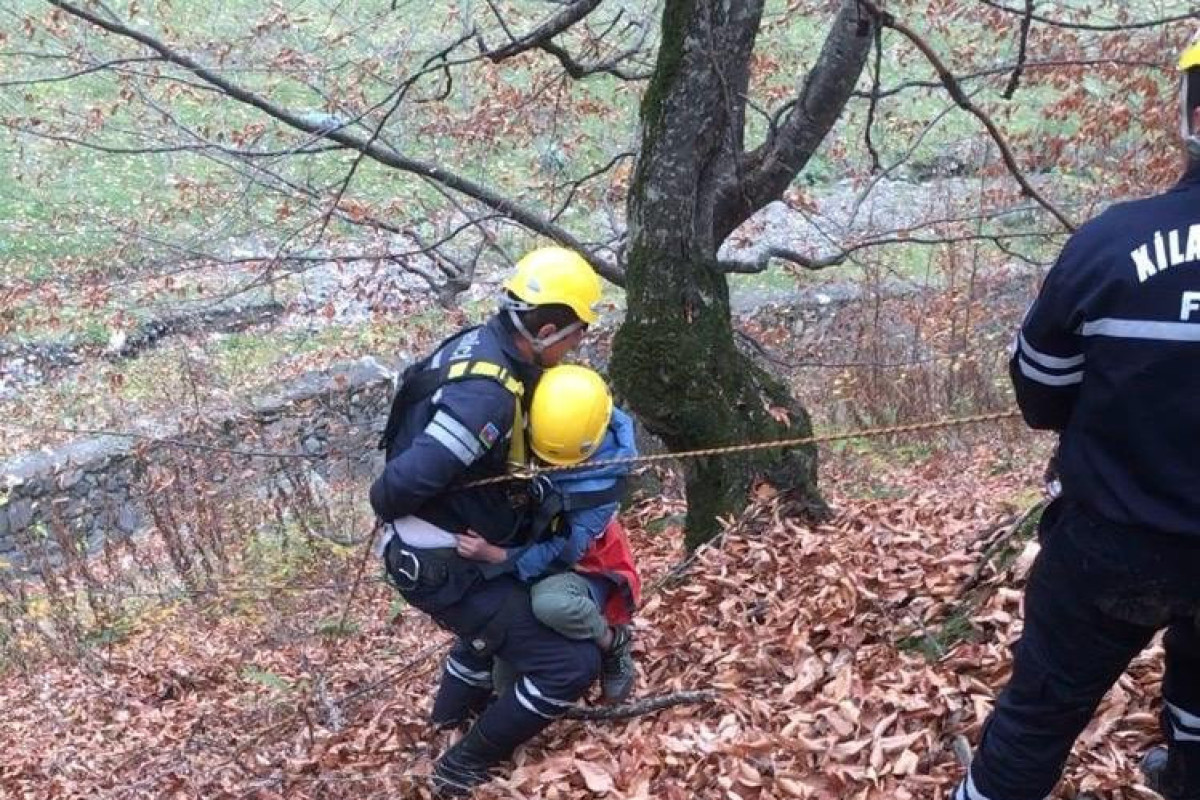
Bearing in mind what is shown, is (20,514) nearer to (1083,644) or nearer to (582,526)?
(582,526)

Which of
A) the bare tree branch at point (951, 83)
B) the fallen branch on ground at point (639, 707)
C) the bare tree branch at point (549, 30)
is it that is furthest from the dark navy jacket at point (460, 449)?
the bare tree branch at point (549, 30)

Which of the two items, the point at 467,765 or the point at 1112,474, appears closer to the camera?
the point at 1112,474

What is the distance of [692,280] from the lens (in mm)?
5008

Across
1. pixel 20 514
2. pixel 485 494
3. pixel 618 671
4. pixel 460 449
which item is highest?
pixel 460 449

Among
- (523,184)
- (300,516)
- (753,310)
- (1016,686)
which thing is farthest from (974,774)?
(523,184)

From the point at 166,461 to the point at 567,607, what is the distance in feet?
25.9

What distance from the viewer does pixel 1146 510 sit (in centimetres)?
232

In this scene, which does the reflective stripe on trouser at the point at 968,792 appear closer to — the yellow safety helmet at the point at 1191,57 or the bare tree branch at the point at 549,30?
the yellow safety helmet at the point at 1191,57

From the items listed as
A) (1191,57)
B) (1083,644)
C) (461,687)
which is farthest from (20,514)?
(1191,57)

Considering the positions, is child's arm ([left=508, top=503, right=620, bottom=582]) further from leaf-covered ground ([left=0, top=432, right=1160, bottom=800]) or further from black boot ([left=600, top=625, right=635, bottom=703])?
leaf-covered ground ([left=0, top=432, right=1160, bottom=800])

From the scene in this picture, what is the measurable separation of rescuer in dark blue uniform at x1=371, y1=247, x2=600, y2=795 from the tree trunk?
138cm

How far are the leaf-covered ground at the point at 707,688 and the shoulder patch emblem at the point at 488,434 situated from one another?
1289 mm

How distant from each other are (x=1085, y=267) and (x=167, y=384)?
536 inches

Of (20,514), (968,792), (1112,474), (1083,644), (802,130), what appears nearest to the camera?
(1112,474)
